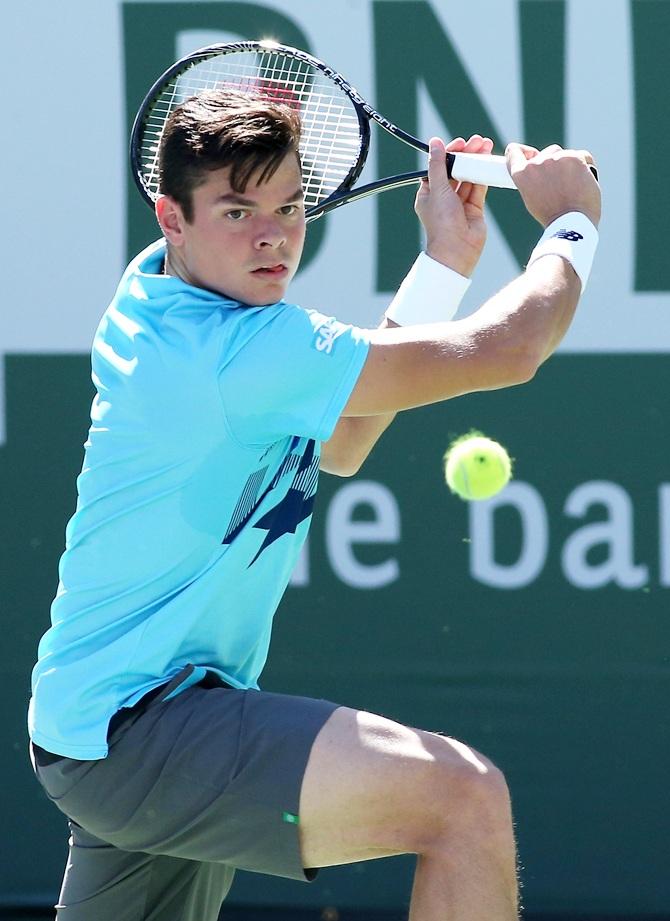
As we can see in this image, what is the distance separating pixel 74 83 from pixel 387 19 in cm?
78

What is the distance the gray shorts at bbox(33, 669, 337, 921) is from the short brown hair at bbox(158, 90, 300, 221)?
2.43ft

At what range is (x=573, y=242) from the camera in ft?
7.94

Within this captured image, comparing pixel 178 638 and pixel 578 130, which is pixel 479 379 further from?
pixel 578 130

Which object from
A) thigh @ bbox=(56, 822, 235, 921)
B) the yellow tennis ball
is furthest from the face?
thigh @ bbox=(56, 822, 235, 921)

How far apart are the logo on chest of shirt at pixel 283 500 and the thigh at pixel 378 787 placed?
13.0 inches

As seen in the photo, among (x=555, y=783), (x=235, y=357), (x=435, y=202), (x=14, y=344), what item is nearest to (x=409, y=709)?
(x=555, y=783)

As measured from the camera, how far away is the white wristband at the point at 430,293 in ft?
9.00

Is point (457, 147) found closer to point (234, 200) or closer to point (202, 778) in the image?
point (234, 200)

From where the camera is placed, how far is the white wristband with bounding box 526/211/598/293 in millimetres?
2410

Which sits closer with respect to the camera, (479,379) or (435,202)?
(479,379)

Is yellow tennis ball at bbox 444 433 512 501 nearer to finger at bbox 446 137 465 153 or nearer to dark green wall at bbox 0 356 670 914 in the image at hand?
finger at bbox 446 137 465 153

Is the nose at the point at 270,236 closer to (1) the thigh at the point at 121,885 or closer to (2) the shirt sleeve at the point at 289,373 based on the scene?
(2) the shirt sleeve at the point at 289,373

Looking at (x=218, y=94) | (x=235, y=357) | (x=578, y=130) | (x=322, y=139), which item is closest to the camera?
(x=235, y=357)

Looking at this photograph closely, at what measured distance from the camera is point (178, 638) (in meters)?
2.36
